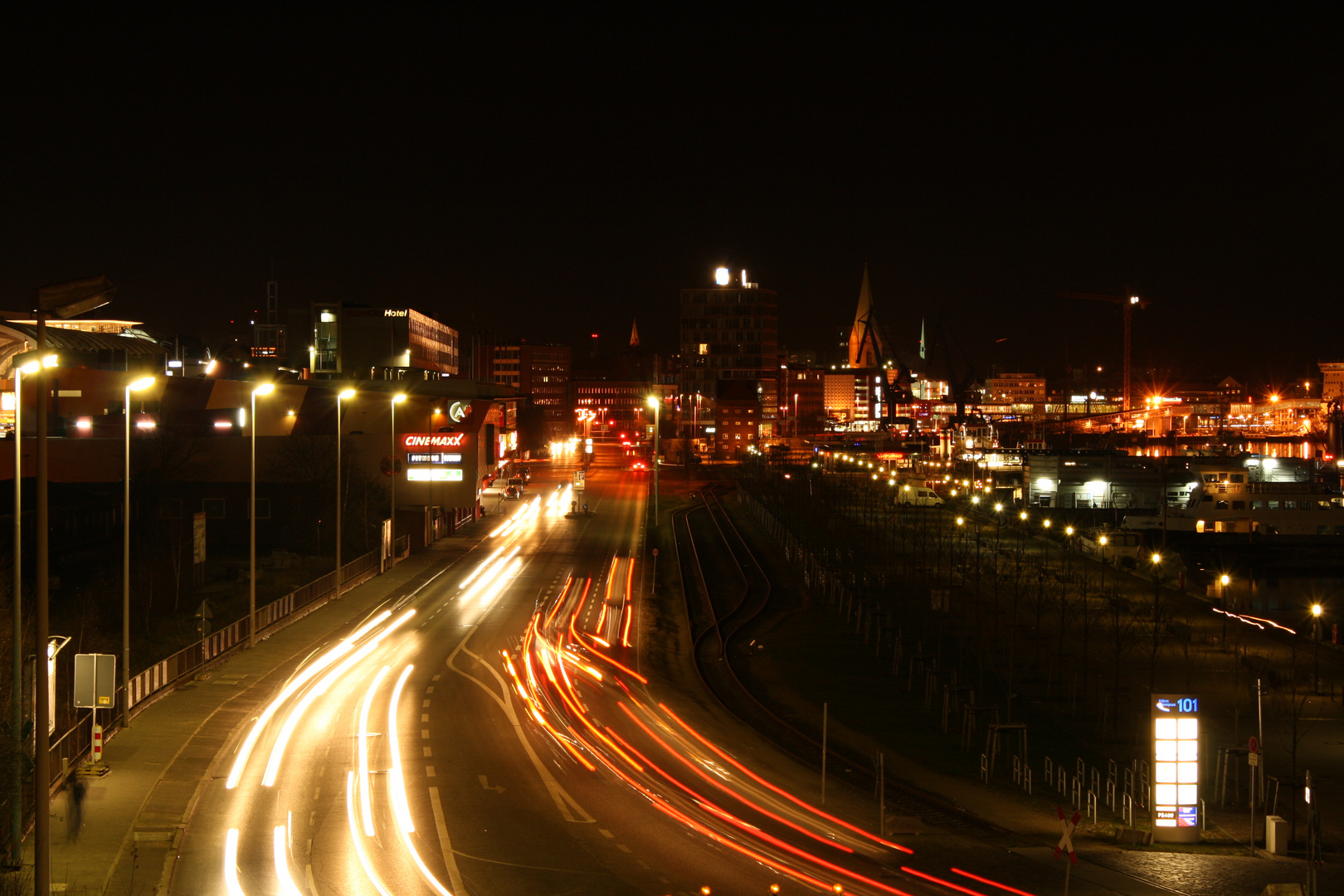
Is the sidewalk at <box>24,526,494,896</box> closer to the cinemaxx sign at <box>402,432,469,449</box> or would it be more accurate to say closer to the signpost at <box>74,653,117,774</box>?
the signpost at <box>74,653,117,774</box>

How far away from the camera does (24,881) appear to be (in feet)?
Answer: 33.0

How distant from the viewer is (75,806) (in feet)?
40.9

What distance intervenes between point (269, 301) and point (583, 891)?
165750mm

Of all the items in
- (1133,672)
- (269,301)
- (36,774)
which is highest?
(269,301)

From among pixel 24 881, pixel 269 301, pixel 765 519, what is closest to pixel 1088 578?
pixel 765 519

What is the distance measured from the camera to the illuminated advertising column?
Result: 504 inches

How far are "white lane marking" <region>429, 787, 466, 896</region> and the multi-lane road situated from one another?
0.02 m

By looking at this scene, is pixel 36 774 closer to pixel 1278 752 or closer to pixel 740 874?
pixel 740 874

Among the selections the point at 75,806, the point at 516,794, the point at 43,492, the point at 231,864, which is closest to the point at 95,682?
the point at 75,806

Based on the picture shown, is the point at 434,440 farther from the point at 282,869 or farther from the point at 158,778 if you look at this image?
the point at 282,869

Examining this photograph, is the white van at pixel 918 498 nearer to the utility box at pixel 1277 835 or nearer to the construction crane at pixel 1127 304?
the utility box at pixel 1277 835

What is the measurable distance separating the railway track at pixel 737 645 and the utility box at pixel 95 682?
361 inches

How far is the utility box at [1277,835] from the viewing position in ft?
40.8

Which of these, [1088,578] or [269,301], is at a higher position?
[269,301]
